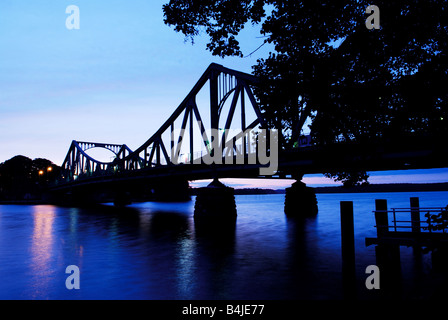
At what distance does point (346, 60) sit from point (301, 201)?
1491 inches

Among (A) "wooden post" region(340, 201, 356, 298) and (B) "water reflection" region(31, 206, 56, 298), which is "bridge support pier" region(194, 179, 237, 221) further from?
(A) "wooden post" region(340, 201, 356, 298)

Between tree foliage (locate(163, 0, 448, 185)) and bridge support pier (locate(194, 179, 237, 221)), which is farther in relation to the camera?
Result: bridge support pier (locate(194, 179, 237, 221))

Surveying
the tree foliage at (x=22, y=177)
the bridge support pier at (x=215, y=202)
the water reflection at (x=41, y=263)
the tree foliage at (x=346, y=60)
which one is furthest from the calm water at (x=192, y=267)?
the tree foliage at (x=22, y=177)

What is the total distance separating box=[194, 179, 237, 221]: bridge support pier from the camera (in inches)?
1444

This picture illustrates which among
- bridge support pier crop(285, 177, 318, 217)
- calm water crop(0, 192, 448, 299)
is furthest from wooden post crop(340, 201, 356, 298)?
bridge support pier crop(285, 177, 318, 217)

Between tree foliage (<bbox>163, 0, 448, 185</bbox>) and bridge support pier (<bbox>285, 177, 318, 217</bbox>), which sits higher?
tree foliage (<bbox>163, 0, 448, 185</bbox>)

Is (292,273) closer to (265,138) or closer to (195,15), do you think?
(265,138)

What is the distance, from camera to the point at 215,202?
36938 mm

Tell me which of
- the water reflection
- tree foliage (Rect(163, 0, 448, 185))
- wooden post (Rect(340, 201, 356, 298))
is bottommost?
the water reflection

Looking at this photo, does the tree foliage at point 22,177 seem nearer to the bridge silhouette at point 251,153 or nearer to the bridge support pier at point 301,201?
the bridge silhouette at point 251,153

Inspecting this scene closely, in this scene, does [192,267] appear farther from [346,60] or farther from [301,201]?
[301,201]

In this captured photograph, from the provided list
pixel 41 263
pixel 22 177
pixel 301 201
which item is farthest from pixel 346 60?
pixel 22 177

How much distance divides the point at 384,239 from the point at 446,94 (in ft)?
13.8

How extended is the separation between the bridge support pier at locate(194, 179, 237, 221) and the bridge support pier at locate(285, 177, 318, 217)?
10809 millimetres
